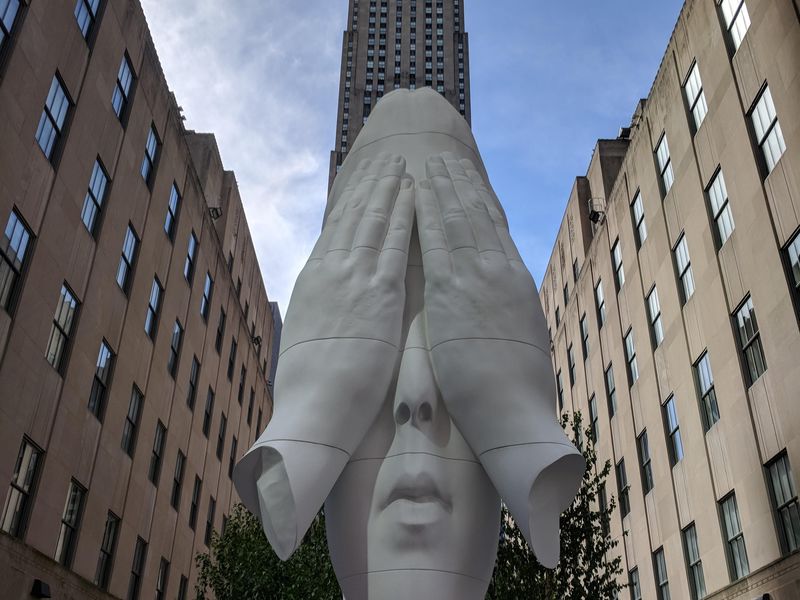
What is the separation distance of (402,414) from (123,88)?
19094 millimetres

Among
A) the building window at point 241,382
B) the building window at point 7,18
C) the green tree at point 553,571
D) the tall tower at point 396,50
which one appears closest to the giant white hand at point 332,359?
the green tree at point 553,571

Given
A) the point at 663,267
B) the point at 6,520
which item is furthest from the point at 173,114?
the point at 663,267

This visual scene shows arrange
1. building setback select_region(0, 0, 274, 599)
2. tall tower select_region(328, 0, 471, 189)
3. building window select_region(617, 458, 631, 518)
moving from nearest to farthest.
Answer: building setback select_region(0, 0, 274, 599) → building window select_region(617, 458, 631, 518) → tall tower select_region(328, 0, 471, 189)

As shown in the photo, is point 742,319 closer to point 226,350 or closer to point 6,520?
point 6,520

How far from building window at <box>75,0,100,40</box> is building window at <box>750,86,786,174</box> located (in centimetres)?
1693

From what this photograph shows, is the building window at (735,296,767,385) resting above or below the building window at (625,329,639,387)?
below

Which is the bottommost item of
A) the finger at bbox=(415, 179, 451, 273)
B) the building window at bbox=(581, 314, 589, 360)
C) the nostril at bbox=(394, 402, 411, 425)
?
the nostril at bbox=(394, 402, 411, 425)

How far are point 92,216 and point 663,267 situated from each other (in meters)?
17.5

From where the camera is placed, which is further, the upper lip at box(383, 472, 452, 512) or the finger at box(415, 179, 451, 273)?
the finger at box(415, 179, 451, 273)

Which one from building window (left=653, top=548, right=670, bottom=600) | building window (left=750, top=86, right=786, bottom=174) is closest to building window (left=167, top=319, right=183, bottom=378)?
building window (left=653, top=548, right=670, bottom=600)

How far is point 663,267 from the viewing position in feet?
82.2

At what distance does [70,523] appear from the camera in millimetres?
19250

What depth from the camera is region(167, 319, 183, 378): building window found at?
2758 centimetres

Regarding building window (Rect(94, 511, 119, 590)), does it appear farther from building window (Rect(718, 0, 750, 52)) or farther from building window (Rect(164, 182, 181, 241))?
building window (Rect(718, 0, 750, 52))
